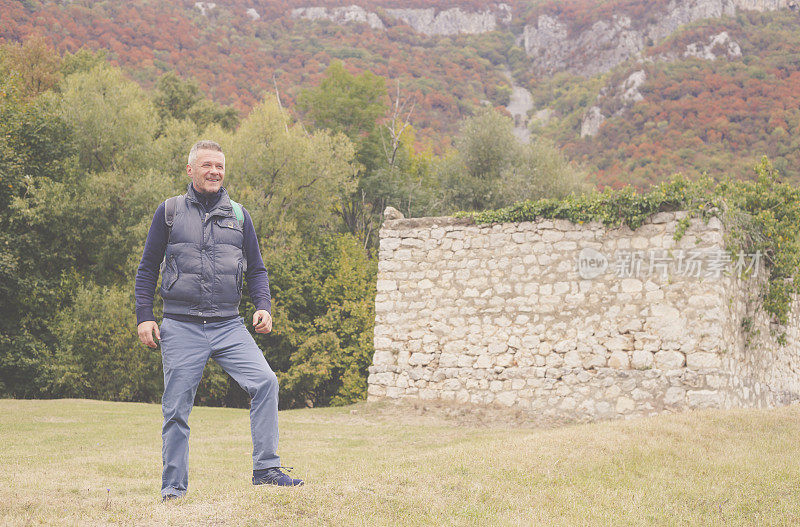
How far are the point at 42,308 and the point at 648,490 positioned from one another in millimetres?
18373

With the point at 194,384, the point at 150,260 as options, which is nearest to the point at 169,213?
the point at 150,260

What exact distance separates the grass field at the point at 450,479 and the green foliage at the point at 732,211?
343cm

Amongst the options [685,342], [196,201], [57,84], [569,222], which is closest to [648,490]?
[196,201]

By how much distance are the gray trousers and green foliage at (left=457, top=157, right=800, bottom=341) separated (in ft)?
28.5

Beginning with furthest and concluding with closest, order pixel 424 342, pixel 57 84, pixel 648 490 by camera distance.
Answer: pixel 57 84 < pixel 424 342 < pixel 648 490

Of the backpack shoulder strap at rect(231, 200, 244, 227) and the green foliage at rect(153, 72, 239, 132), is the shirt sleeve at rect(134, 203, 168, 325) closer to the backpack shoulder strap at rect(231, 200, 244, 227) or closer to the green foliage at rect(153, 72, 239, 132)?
the backpack shoulder strap at rect(231, 200, 244, 227)

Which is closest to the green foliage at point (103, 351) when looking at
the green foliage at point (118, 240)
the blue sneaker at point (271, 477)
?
the green foliage at point (118, 240)

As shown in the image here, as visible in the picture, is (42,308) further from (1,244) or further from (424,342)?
(424,342)

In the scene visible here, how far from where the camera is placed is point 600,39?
66312 millimetres

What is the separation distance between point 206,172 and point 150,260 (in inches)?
28.8

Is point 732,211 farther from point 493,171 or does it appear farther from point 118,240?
point 118,240

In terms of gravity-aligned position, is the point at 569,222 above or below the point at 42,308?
above

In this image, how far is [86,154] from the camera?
21312mm

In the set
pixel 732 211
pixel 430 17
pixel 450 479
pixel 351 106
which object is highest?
pixel 430 17
